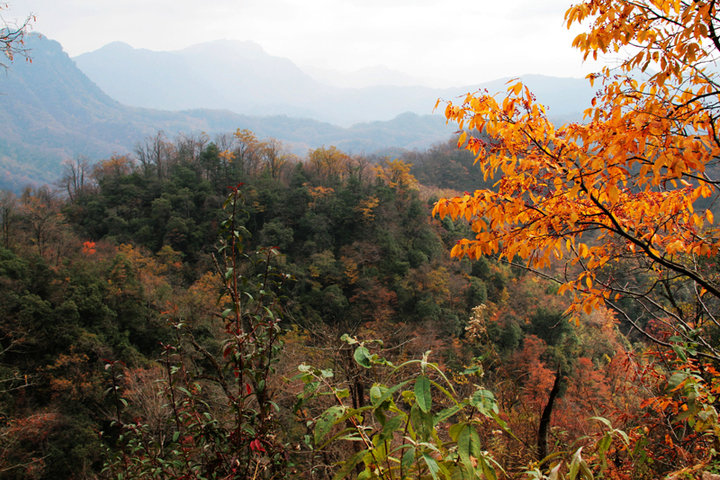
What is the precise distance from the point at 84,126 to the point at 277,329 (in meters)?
121

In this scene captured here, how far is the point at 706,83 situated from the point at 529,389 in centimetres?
1322

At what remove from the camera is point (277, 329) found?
1.24m

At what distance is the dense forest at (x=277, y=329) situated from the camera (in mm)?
1662

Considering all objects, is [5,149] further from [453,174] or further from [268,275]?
[268,275]

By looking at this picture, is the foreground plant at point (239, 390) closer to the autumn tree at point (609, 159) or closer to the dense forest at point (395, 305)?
the dense forest at point (395, 305)

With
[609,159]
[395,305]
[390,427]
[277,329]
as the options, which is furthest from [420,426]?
[395,305]

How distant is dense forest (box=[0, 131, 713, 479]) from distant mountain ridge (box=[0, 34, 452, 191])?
2068 inches

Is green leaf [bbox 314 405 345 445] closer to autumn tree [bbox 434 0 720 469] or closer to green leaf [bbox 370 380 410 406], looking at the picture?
green leaf [bbox 370 380 410 406]

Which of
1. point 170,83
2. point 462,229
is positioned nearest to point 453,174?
point 462,229

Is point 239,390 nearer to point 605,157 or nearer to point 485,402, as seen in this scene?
point 485,402

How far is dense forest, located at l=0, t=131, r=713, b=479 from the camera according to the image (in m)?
1.66

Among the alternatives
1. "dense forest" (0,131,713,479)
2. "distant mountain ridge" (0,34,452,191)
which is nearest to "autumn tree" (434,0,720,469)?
"dense forest" (0,131,713,479)

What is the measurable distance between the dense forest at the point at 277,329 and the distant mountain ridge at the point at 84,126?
52.5m

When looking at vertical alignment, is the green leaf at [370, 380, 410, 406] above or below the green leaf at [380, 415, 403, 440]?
above
